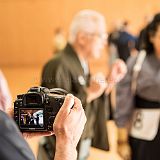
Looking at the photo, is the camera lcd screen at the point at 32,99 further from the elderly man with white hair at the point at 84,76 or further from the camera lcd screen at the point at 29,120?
the elderly man with white hair at the point at 84,76

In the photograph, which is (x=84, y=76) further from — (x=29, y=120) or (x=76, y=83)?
(x=29, y=120)

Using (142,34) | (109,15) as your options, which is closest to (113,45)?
(109,15)

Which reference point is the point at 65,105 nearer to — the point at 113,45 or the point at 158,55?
the point at 158,55

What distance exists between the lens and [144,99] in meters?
2.44

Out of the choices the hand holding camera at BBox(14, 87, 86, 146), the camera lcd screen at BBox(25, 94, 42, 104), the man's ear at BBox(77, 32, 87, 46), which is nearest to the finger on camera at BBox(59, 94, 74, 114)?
the hand holding camera at BBox(14, 87, 86, 146)

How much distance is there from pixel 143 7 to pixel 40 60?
3.01m

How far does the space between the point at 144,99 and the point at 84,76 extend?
0.38 metres

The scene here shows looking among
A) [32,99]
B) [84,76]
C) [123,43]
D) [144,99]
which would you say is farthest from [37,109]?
[123,43]

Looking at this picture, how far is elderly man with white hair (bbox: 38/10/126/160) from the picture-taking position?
87.0 inches

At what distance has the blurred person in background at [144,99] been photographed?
2.41 meters

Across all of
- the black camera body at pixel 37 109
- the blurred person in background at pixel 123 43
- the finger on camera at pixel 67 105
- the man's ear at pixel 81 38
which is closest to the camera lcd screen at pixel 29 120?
the black camera body at pixel 37 109

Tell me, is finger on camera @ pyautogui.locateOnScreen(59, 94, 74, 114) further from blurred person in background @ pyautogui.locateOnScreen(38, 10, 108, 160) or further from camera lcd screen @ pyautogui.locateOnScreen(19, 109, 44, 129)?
blurred person in background @ pyautogui.locateOnScreen(38, 10, 108, 160)

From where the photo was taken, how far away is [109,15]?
35.2 ft

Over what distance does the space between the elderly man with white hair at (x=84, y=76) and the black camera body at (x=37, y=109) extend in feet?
3.04
